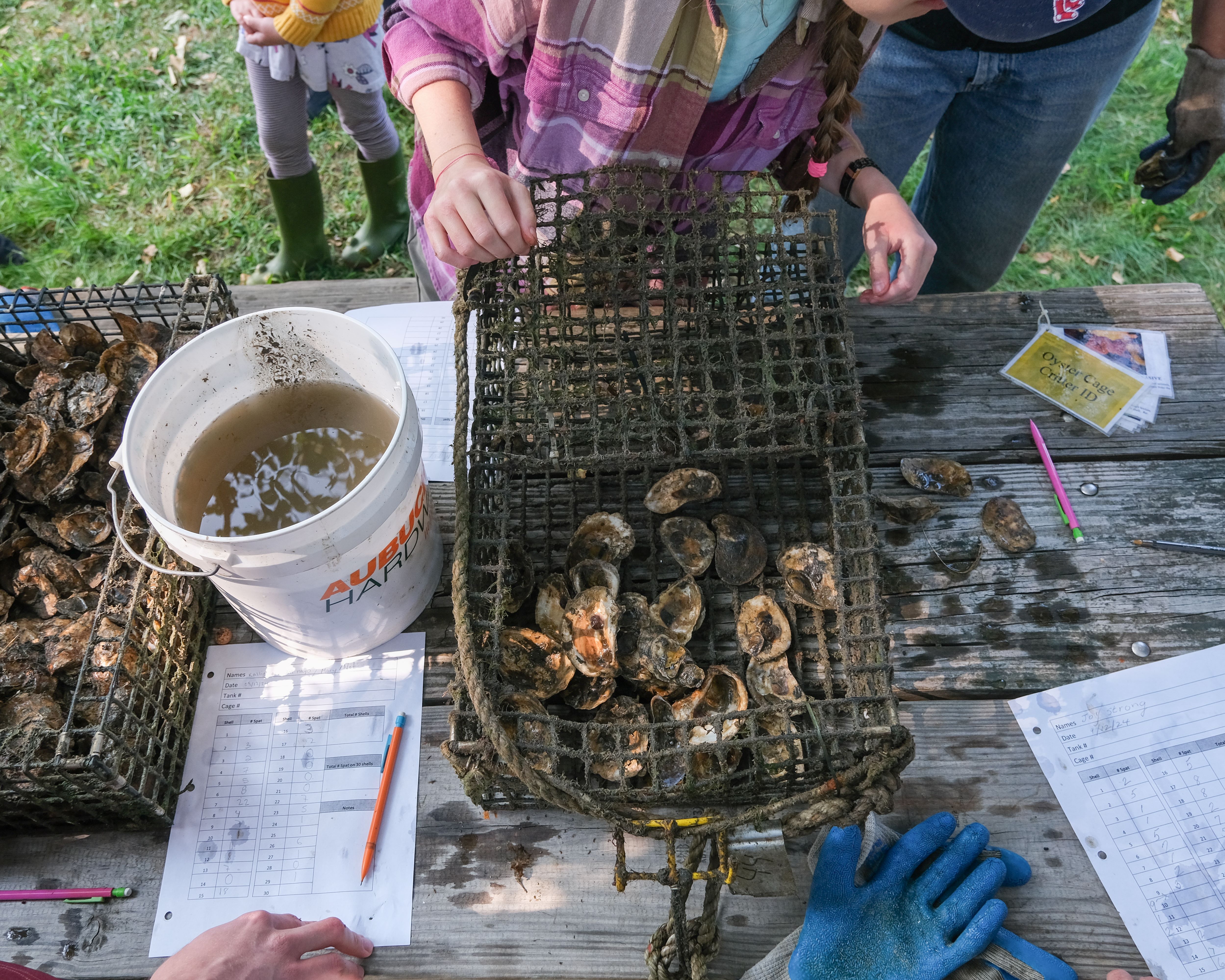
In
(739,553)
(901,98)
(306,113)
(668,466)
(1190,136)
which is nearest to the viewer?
A: (739,553)

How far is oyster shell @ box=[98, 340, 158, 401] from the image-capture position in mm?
1342

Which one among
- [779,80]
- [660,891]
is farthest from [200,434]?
[779,80]

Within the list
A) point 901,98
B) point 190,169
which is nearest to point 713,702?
point 901,98

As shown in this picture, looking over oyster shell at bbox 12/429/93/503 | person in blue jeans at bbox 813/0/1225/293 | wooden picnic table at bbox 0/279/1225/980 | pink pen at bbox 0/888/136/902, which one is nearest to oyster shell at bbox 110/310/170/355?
oyster shell at bbox 12/429/93/503

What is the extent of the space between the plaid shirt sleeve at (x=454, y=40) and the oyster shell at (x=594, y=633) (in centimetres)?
86

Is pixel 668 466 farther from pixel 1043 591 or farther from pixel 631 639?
pixel 1043 591

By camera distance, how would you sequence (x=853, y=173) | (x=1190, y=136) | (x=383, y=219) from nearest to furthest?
(x=853, y=173) → (x=1190, y=136) → (x=383, y=219)

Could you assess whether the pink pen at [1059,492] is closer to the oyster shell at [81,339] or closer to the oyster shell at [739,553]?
the oyster shell at [739,553]

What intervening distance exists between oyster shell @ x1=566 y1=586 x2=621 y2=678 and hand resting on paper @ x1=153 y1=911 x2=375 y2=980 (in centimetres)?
49

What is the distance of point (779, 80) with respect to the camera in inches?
51.2

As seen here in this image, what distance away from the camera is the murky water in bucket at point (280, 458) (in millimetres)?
1072

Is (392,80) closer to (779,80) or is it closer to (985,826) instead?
(779,80)

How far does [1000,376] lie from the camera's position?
61.5 inches

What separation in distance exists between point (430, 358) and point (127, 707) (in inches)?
35.4
